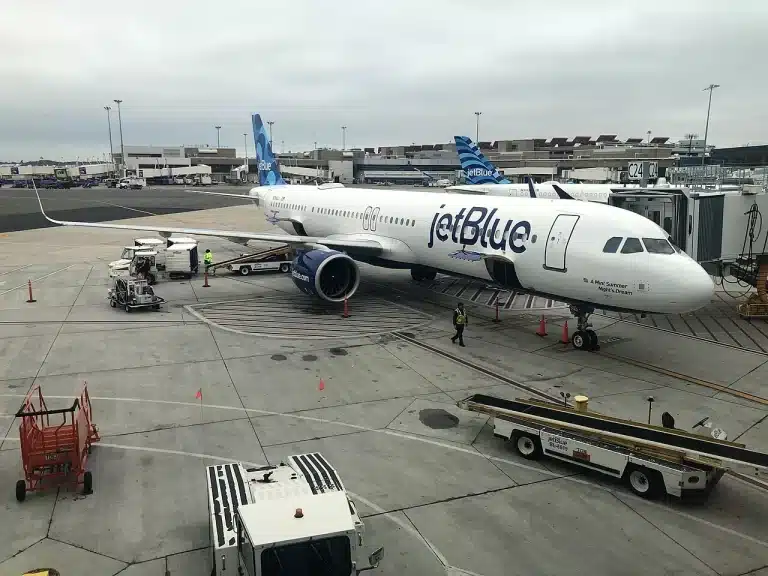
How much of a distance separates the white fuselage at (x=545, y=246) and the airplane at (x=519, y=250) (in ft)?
0.10

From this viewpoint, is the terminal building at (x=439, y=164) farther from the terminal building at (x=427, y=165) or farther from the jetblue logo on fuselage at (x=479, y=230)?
the jetblue logo on fuselage at (x=479, y=230)

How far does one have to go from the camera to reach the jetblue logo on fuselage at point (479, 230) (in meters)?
19.8

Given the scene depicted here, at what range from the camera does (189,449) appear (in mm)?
12312

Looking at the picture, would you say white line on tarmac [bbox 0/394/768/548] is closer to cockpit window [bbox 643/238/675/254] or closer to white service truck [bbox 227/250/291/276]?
cockpit window [bbox 643/238/675/254]

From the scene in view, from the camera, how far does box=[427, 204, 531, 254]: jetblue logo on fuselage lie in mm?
19750

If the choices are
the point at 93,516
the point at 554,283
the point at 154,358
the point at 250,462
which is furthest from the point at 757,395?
the point at 154,358

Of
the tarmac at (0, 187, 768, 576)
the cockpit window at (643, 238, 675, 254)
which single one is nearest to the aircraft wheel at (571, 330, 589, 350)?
the tarmac at (0, 187, 768, 576)

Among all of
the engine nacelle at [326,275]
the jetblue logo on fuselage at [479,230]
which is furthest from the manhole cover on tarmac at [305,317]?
the jetblue logo on fuselage at [479,230]

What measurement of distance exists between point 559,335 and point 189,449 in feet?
43.3

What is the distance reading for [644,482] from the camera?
10.7 m

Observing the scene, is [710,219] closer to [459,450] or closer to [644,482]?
[644,482]

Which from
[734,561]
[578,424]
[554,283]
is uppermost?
[554,283]

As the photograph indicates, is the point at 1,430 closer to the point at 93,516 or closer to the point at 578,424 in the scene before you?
the point at 93,516

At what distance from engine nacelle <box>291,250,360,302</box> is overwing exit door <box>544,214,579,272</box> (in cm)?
795
